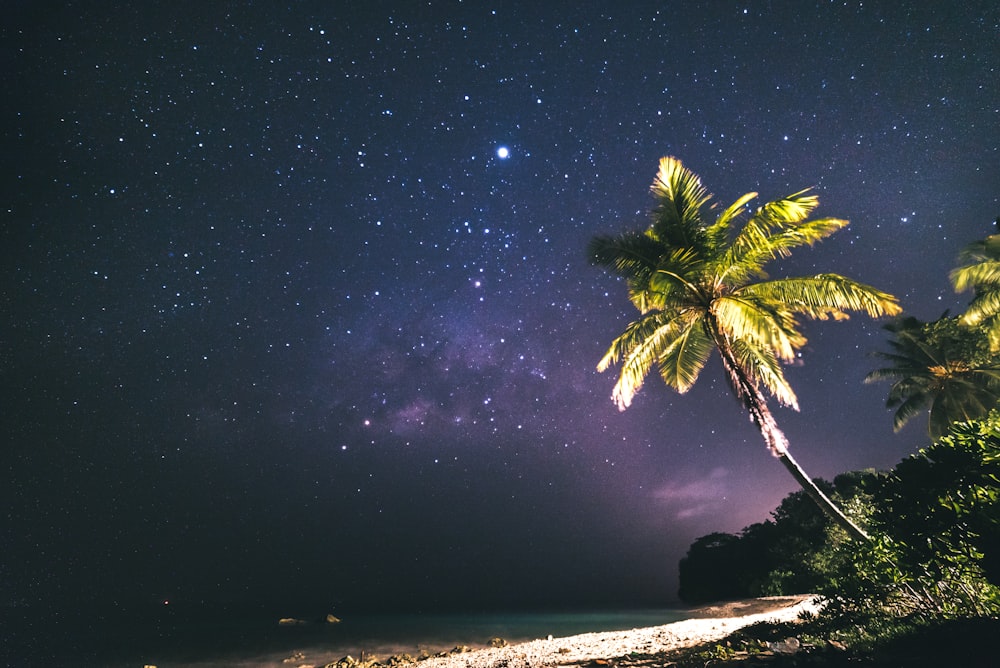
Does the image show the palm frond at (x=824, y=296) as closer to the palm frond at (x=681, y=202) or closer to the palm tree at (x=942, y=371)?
the palm frond at (x=681, y=202)

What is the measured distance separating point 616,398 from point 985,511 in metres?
6.74

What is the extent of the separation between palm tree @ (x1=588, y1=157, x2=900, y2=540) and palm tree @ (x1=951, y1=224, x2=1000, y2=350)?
11734 millimetres

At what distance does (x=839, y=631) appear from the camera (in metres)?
7.14

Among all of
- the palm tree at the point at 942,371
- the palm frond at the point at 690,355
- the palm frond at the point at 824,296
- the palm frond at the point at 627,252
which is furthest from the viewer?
the palm tree at the point at 942,371

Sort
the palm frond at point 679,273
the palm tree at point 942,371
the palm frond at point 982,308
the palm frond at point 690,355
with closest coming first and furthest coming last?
the palm frond at point 679,273 < the palm frond at point 690,355 < the palm frond at point 982,308 < the palm tree at point 942,371

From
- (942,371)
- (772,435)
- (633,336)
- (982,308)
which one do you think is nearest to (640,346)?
(633,336)

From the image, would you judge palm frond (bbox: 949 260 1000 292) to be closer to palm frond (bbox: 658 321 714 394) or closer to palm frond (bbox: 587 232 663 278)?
palm frond (bbox: 658 321 714 394)

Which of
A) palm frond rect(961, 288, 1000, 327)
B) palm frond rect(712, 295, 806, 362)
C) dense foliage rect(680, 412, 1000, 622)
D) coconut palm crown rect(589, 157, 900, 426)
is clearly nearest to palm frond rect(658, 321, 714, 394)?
coconut palm crown rect(589, 157, 900, 426)

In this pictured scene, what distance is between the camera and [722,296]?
11.0 m

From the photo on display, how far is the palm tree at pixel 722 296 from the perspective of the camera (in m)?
9.80

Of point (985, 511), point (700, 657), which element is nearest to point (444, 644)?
point (700, 657)

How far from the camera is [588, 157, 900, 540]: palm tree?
980cm

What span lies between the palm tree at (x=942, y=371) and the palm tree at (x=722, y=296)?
45.4 feet

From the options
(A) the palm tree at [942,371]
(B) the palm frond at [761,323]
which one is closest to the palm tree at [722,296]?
(B) the palm frond at [761,323]
